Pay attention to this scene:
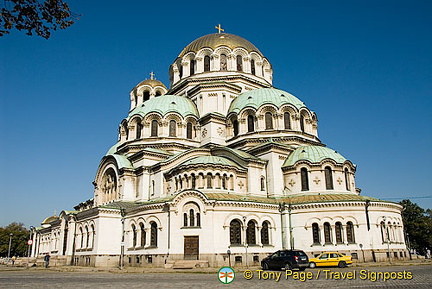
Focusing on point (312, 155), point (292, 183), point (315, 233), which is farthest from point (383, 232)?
point (312, 155)

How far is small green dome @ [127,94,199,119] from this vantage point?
140 feet

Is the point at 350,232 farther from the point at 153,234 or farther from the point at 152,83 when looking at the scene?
the point at 152,83

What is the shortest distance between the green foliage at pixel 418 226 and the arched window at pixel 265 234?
91.7 feet

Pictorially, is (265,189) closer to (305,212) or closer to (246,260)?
(305,212)

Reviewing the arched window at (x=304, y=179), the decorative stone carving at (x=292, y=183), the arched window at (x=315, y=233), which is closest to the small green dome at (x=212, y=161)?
the decorative stone carving at (x=292, y=183)

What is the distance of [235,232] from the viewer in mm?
31547

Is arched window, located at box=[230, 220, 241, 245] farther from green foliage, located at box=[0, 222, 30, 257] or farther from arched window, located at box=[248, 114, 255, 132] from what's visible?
green foliage, located at box=[0, 222, 30, 257]

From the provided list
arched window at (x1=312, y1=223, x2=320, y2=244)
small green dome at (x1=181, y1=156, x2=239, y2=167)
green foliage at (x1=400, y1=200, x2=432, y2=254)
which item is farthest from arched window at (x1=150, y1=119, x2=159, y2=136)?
green foliage at (x1=400, y1=200, x2=432, y2=254)

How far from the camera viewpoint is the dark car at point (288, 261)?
23.7m

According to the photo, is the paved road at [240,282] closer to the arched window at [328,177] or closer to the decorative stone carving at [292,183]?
the arched window at [328,177]

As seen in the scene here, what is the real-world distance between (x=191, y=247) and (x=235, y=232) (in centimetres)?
385

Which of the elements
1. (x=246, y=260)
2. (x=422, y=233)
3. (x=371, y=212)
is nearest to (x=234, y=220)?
(x=246, y=260)

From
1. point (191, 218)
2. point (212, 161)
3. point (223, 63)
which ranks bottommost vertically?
point (191, 218)

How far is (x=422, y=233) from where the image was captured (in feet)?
169
